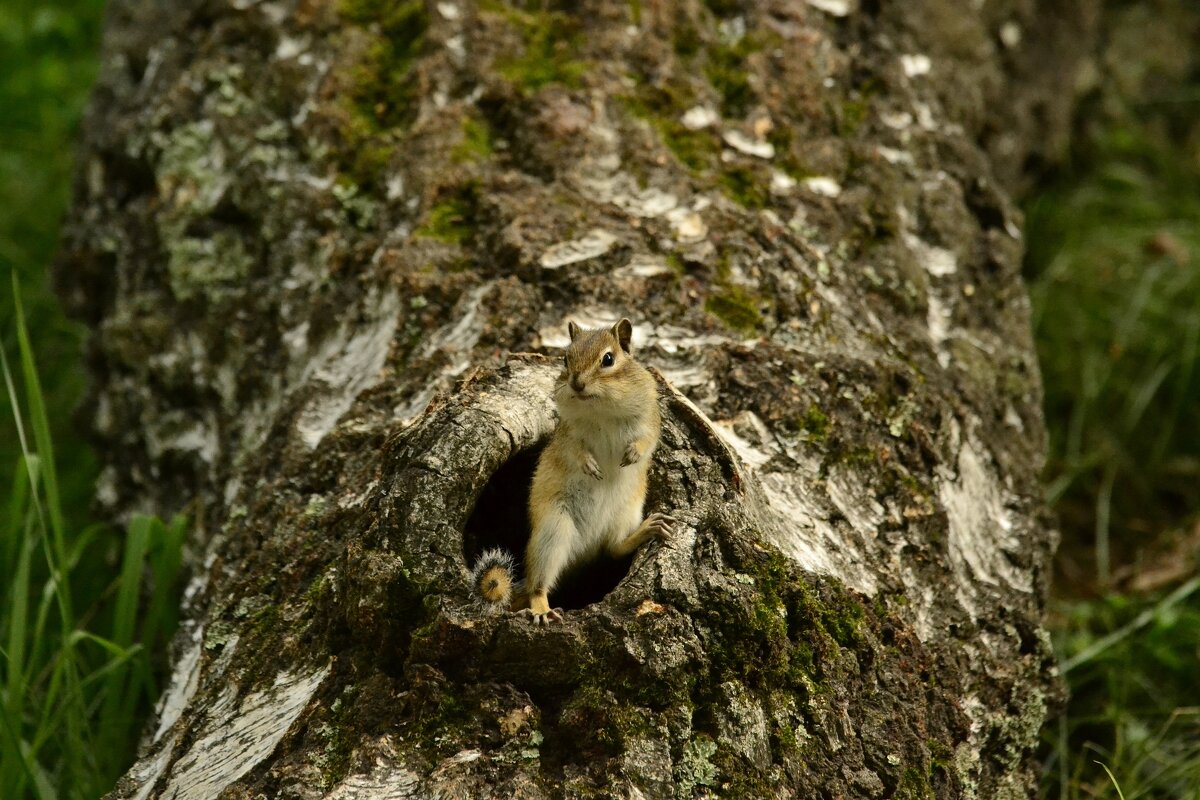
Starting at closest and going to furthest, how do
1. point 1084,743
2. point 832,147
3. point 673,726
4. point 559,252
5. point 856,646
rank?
1. point 673,726
2. point 856,646
3. point 559,252
4. point 1084,743
5. point 832,147

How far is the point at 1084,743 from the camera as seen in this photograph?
3619 mm

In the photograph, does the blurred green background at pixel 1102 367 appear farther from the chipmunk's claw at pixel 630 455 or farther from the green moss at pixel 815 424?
the chipmunk's claw at pixel 630 455

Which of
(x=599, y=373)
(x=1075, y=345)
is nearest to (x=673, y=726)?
(x=599, y=373)

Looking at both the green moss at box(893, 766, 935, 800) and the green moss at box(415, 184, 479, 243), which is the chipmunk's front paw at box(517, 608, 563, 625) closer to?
the green moss at box(893, 766, 935, 800)

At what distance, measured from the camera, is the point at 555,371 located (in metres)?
2.88

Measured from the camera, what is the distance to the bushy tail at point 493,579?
2.43m

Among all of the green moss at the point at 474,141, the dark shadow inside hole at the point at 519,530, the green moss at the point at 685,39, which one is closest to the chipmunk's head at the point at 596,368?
the dark shadow inside hole at the point at 519,530

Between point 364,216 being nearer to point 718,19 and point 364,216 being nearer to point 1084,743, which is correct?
point 718,19

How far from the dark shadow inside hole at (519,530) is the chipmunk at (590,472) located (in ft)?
0.35

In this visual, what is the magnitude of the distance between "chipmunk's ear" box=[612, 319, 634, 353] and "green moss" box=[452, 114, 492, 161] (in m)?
1.10

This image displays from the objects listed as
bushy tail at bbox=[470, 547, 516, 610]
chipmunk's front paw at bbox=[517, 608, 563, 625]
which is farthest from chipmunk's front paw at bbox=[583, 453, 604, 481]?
chipmunk's front paw at bbox=[517, 608, 563, 625]

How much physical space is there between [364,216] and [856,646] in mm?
2050

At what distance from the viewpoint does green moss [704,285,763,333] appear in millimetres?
3258

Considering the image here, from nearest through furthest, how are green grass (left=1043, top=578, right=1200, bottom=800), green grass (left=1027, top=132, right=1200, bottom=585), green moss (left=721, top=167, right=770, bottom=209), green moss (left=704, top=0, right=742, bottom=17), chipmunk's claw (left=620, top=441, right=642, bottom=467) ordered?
chipmunk's claw (left=620, top=441, right=642, bottom=467) < green grass (left=1043, top=578, right=1200, bottom=800) < green moss (left=721, top=167, right=770, bottom=209) < green moss (left=704, top=0, right=742, bottom=17) < green grass (left=1027, top=132, right=1200, bottom=585)
